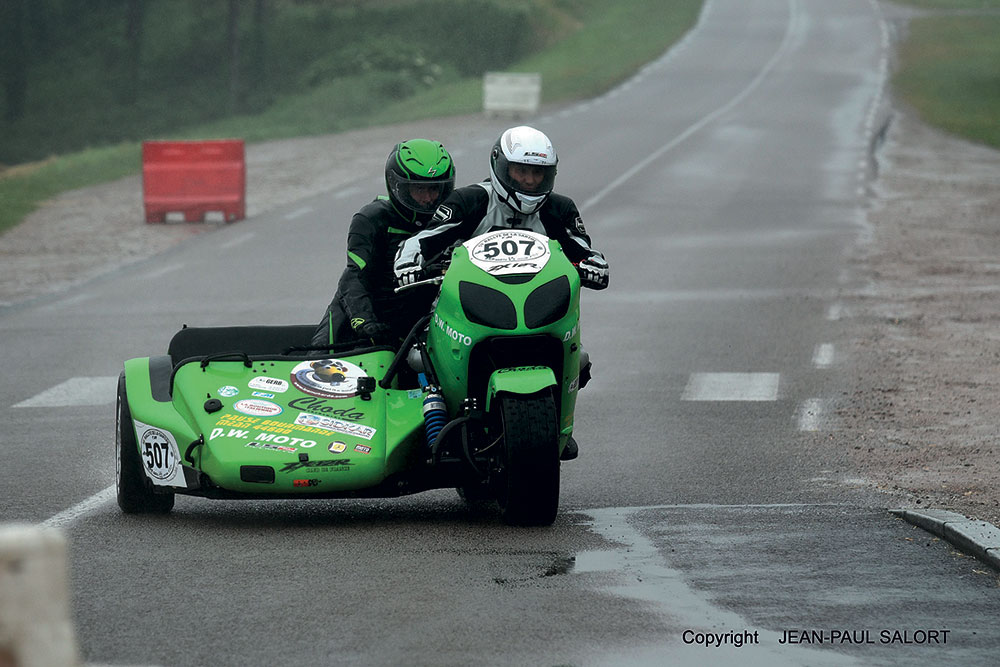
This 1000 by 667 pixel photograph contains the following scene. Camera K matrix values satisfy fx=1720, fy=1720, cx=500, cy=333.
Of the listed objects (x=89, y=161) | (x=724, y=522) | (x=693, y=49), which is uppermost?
(x=724, y=522)

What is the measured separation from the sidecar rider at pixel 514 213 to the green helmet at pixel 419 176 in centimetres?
31

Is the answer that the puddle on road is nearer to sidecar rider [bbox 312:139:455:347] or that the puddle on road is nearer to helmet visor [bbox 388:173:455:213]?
sidecar rider [bbox 312:139:455:347]

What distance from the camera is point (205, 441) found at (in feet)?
26.5

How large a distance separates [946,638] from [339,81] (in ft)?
219

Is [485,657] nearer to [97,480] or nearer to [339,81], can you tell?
[97,480]

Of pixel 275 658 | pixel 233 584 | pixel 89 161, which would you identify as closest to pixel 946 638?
pixel 275 658

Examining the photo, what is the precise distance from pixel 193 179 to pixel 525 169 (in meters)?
19.7

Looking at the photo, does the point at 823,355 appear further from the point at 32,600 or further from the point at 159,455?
the point at 32,600

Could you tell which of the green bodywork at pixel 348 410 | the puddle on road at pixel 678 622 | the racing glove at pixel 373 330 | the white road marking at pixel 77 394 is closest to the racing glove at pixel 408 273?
the green bodywork at pixel 348 410

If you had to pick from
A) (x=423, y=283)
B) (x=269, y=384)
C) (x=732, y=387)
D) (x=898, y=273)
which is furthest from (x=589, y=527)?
(x=898, y=273)

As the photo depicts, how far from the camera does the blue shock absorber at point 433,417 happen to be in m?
8.09

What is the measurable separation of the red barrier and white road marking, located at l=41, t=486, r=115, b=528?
60.6ft

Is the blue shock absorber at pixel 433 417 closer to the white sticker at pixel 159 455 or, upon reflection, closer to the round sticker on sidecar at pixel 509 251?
the round sticker on sidecar at pixel 509 251

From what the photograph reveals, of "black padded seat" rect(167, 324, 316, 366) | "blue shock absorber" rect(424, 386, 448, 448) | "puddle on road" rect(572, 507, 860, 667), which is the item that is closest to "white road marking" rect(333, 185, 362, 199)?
"black padded seat" rect(167, 324, 316, 366)
